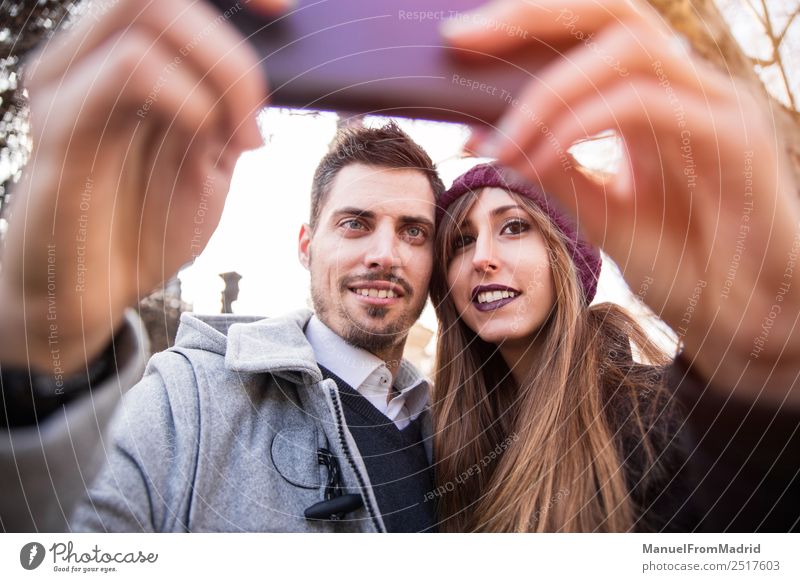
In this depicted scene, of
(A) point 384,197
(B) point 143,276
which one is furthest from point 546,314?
(B) point 143,276

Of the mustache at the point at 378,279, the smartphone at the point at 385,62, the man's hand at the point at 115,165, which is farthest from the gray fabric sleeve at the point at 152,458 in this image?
the smartphone at the point at 385,62

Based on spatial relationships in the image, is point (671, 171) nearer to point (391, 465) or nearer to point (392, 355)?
point (392, 355)

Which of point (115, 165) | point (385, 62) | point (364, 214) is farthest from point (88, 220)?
point (385, 62)

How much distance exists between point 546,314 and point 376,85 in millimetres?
438

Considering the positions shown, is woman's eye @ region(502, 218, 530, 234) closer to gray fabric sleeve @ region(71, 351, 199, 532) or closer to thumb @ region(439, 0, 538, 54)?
thumb @ region(439, 0, 538, 54)

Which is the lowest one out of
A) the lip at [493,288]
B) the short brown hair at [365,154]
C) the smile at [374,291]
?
the lip at [493,288]

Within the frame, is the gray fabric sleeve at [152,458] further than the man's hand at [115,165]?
No

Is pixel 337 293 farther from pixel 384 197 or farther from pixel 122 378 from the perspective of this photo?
pixel 122 378

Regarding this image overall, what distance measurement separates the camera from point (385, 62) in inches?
38.6

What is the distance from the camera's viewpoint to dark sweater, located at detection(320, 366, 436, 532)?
0.85 metres

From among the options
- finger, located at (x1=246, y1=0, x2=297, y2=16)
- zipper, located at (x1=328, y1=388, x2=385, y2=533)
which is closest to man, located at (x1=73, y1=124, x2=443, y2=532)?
zipper, located at (x1=328, y1=388, x2=385, y2=533)

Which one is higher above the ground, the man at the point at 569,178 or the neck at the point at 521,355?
the man at the point at 569,178

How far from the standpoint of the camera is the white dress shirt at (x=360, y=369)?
922 millimetres

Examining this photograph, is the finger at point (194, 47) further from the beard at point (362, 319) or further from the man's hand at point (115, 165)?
the beard at point (362, 319)
